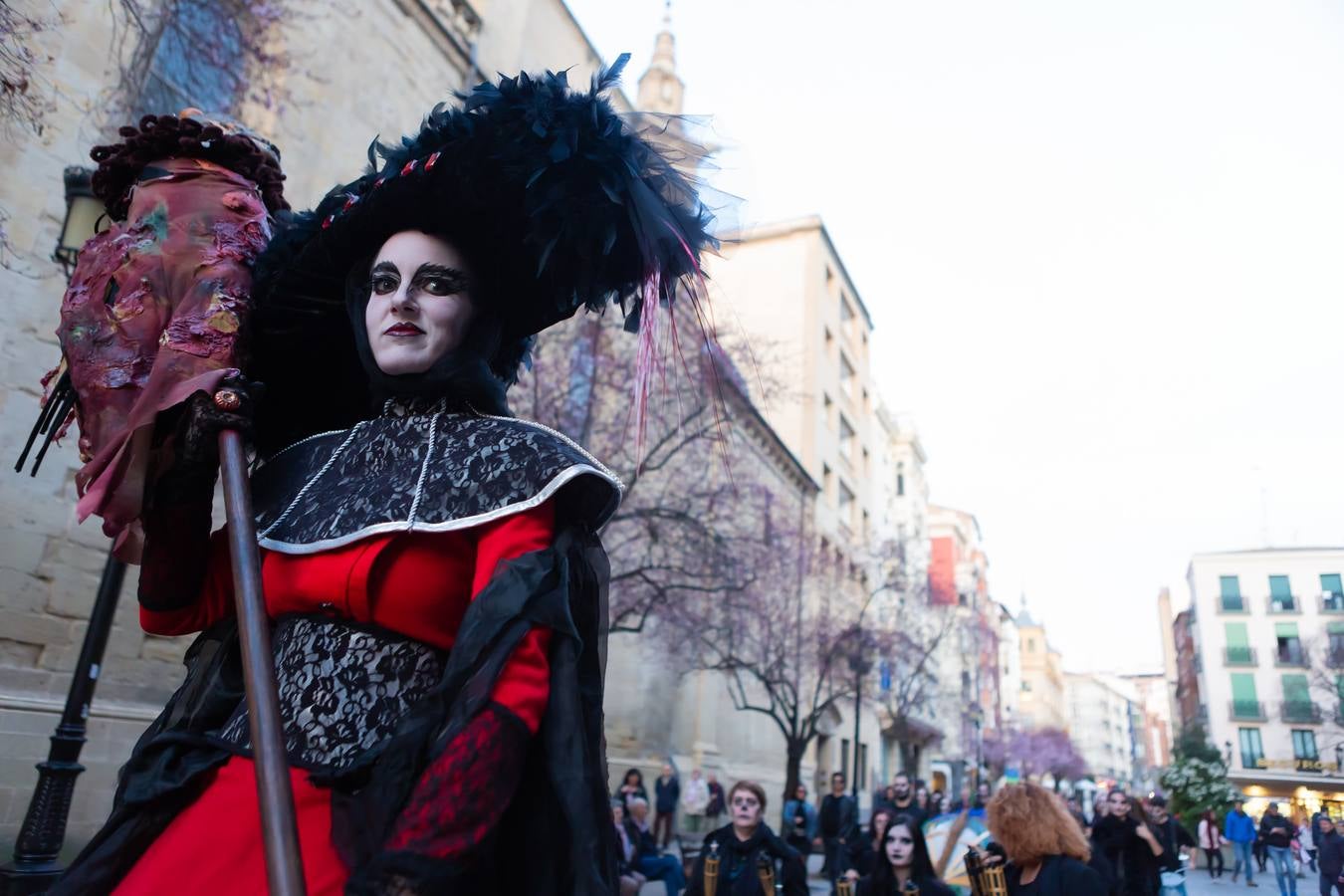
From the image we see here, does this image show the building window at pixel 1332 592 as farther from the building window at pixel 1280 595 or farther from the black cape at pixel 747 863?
the black cape at pixel 747 863

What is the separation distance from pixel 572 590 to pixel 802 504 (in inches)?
987

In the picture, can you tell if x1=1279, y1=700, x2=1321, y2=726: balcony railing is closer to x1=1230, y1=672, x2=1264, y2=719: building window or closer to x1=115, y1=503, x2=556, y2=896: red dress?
x1=1230, y1=672, x2=1264, y2=719: building window

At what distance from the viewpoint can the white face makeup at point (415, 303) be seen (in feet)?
6.49

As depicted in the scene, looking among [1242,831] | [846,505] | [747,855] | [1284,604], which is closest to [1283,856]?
[1242,831]

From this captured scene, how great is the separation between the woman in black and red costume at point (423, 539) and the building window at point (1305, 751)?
193ft

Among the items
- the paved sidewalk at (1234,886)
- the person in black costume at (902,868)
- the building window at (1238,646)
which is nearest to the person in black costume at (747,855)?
the person in black costume at (902,868)

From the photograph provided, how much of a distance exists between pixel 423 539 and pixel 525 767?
0.51 meters

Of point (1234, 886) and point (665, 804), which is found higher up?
point (665, 804)

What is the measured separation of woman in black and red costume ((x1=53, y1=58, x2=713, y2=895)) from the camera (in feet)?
4.73

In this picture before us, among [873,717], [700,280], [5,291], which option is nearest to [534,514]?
[700,280]

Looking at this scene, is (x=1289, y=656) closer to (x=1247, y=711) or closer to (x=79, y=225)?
(x=1247, y=711)

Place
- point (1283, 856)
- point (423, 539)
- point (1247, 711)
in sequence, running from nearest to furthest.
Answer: point (423, 539) → point (1283, 856) → point (1247, 711)

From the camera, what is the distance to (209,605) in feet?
6.64

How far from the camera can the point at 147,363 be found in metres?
1.99
